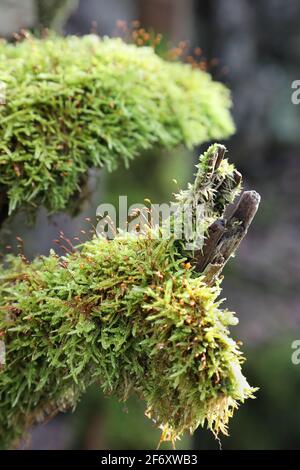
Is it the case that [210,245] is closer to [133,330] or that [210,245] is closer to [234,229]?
[234,229]

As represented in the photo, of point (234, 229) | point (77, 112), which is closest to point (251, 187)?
point (77, 112)

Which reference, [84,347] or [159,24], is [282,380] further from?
[159,24]

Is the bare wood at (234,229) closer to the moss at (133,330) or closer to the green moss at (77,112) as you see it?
the moss at (133,330)

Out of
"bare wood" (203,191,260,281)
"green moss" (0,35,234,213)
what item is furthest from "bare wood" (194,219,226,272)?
"green moss" (0,35,234,213)

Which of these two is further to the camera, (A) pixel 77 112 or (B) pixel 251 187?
(B) pixel 251 187

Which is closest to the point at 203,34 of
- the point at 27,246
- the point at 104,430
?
the point at 27,246
